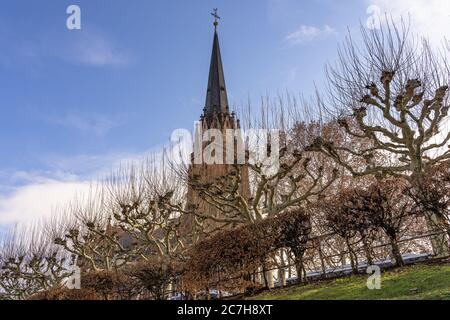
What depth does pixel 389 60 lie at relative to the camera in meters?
11.8

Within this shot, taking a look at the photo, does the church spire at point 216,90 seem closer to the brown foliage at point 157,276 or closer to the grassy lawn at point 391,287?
the brown foliage at point 157,276

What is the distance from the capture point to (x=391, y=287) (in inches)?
271

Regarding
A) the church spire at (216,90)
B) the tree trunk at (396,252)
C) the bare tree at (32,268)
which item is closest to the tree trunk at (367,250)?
the tree trunk at (396,252)

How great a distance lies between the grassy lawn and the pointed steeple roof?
28.2 m

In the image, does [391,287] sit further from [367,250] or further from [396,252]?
[396,252]

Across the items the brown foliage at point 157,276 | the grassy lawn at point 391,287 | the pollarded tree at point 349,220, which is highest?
the pollarded tree at point 349,220

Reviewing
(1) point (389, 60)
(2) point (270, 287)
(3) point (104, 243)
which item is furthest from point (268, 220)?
(3) point (104, 243)

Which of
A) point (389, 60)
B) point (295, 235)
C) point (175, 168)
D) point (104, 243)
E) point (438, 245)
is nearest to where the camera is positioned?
point (438, 245)

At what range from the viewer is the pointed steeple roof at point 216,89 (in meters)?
36.9

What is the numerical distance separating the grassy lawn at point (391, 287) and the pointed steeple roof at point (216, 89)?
28.2 meters

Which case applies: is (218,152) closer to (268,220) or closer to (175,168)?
(175,168)

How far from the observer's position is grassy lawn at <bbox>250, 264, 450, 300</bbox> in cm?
613

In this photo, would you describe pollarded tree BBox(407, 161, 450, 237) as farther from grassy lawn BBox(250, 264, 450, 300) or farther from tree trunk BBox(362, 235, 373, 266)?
tree trunk BBox(362, 235, 373, 266)
